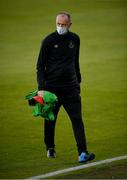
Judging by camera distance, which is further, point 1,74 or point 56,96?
point 1,74

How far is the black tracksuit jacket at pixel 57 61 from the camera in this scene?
9523 mm

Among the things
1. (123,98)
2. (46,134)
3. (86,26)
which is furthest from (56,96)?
(86,26)

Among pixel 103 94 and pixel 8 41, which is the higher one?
pixel 8 41

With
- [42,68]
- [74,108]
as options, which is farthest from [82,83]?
[42,68]

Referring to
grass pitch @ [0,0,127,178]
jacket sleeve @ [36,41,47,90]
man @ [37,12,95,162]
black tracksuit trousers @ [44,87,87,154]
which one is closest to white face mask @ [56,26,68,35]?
man @ [37,12,95,162]

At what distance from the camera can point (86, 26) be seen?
57.1 feet

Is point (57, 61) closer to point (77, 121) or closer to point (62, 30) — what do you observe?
point (62, 30)

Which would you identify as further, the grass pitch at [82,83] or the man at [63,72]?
the grass pitch at [82,83]

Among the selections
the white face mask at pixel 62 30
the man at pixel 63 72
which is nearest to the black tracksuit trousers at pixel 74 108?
the man at pixel 63 72

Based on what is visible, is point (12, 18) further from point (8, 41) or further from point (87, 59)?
point (87, 59)

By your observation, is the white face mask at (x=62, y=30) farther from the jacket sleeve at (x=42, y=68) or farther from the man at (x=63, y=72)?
the jacket sleeve at (x=42, y=68)

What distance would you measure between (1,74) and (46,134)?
15.1 ft

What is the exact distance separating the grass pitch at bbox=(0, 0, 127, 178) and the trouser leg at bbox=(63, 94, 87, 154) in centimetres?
23

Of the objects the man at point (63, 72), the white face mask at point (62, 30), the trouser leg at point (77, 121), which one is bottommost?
the trouser leg at point (77, 121)
